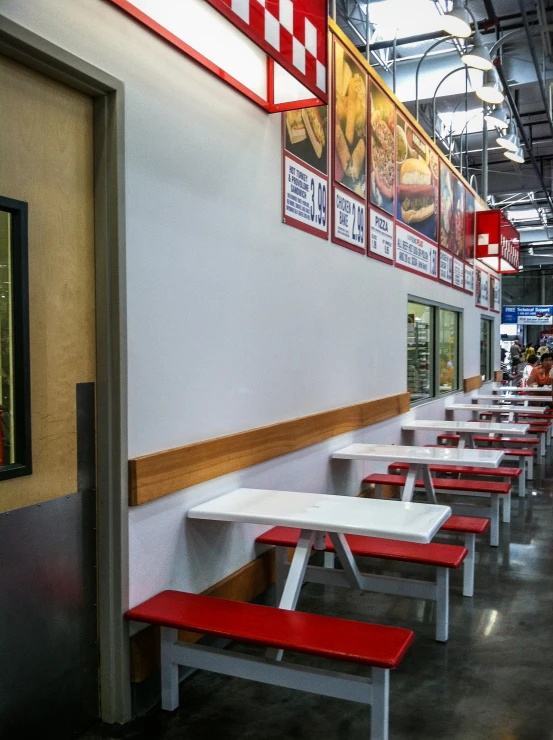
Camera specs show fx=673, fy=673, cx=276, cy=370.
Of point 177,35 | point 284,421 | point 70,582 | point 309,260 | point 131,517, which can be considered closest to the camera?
point 70,582

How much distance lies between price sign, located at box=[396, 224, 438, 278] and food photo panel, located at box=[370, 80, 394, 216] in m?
0.38

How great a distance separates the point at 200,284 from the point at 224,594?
145 cm

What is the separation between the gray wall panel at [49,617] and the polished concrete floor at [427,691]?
222 millimetres

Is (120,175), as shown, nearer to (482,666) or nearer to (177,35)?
(177,35)

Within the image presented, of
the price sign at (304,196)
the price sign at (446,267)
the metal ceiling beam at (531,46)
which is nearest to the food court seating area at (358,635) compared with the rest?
the price sign at (304,196)

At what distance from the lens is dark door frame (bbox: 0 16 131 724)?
8.06 feet

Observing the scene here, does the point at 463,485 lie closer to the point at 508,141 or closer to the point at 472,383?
the point at 508,141

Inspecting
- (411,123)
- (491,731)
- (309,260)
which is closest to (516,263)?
(411,123)

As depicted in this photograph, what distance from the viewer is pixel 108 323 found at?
2.47 metres

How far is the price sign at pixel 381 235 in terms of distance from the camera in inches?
208

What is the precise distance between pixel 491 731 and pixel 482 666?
53cm

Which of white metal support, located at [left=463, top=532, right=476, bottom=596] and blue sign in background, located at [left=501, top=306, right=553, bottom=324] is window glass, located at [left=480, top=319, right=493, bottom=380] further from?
blue sign in background, located at [left=501, top=306, right=553, bottom=324]

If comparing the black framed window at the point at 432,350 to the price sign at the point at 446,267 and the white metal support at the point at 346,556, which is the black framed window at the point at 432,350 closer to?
the price sign at the point at 446,267

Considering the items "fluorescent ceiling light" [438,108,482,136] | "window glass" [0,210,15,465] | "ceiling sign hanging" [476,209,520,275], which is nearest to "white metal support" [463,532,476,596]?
"window glass" [0,210,15,465]
